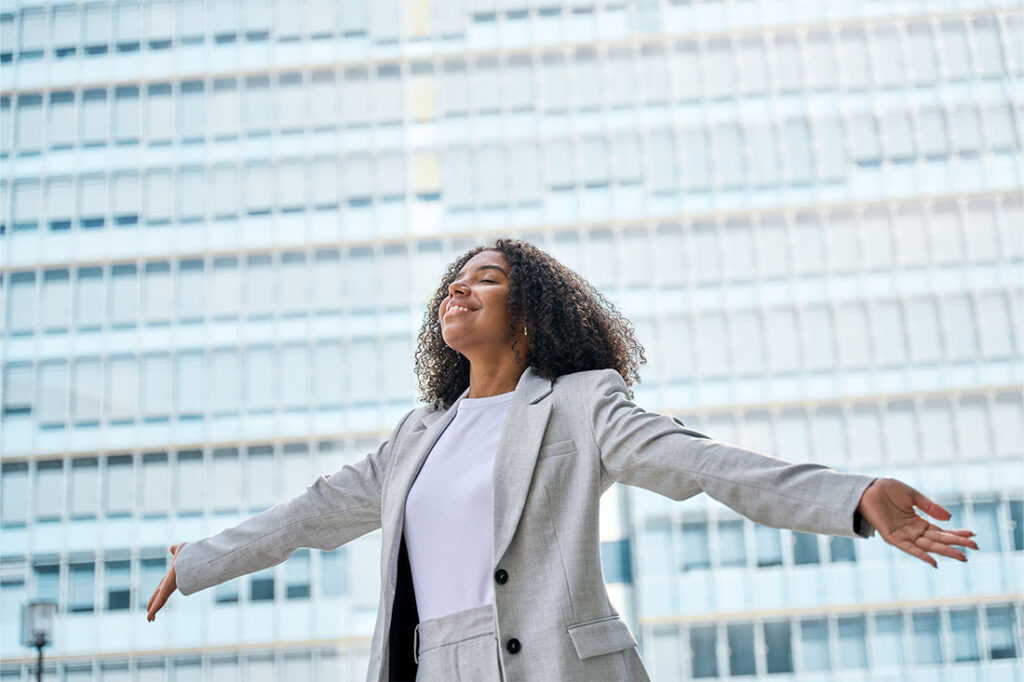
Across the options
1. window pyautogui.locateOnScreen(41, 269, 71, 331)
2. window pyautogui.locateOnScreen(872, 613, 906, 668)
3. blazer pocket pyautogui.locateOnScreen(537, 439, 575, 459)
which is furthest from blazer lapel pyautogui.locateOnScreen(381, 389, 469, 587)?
window pyautogui.locateOnScreen(41, 269, 71, 331)

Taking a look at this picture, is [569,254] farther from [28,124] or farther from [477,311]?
[477,311]

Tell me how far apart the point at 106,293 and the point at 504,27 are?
6.84 metres

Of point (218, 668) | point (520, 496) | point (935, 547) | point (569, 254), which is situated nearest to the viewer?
point (935, 547)

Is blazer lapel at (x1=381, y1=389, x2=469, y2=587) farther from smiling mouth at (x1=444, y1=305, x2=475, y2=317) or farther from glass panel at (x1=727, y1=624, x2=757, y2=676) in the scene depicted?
glass panel at (x1=727, y1=624, x2=757, y2=676)

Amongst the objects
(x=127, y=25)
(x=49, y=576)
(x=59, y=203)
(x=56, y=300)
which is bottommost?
(x=49, y=576)

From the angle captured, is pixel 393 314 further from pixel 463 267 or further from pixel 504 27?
pixel 463 267

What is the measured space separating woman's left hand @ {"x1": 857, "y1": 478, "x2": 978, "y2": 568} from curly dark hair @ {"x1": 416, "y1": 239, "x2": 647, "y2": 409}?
1.78 ft

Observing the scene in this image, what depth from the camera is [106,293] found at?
18.0 meters

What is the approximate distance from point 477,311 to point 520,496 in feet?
1.19

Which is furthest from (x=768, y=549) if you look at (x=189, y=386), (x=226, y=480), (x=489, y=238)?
(x=189, y=386)

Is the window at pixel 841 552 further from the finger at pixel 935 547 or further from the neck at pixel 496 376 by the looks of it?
the finger at pixel 935 547

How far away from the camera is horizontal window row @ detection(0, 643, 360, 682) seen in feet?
55.4

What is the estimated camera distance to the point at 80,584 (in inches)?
688

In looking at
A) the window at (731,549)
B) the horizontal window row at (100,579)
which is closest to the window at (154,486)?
the horizontal window row at (100,579)
